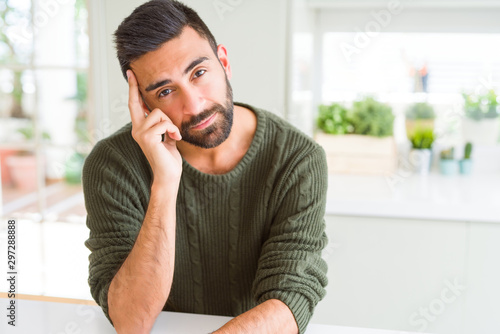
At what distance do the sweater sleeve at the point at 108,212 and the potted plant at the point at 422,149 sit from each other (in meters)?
1.42

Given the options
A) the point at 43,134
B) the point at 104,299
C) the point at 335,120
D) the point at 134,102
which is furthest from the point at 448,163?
the point at 43,134

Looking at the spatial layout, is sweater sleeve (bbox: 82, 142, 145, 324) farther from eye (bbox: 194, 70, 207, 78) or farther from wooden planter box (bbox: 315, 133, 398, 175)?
wooden planter box (bbox: 315, 133, 398, 175)

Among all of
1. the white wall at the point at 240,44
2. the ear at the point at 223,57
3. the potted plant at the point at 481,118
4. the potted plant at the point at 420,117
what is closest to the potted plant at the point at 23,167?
the white wall at the point at 240,44

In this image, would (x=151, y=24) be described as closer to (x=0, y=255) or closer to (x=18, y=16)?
(x=18, y=16)

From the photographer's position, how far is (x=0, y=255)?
2539 mm

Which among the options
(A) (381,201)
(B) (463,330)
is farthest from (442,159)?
(B) (463,330)

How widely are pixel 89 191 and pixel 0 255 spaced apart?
63.8 inches

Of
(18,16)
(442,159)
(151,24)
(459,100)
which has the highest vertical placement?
(18,16)

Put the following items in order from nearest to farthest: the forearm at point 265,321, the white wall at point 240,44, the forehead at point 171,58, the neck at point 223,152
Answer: the forearm at point 265,321
the forehead at point 171,58
the neck at point 223,152
the white wall at point 240,44

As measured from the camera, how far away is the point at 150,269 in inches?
43.2

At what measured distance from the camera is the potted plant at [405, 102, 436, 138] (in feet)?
7.72

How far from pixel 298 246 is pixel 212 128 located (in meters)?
0.35

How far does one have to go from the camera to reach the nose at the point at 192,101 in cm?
116

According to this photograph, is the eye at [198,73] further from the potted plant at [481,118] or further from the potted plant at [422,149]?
the potted plant at [481,118]
